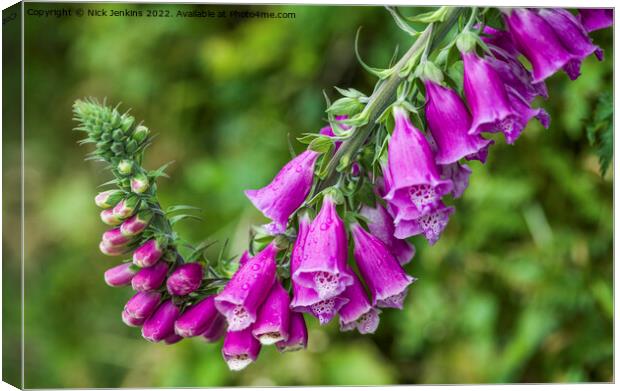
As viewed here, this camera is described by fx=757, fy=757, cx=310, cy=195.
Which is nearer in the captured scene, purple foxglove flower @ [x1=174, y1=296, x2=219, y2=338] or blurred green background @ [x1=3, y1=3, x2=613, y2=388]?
purple foxglove flower @ [x1=174, y1=296, x2=219, y2=338]

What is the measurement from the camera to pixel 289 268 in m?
1.03

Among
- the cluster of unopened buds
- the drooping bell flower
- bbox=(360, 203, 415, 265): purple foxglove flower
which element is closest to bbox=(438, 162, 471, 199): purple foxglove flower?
the cluster of unopened buds

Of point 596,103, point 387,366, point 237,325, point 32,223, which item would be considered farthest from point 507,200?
point 32,223

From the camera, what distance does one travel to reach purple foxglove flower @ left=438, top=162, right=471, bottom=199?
1.00 metres

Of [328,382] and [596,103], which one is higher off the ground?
[596,103]

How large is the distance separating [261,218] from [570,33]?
3.51 feet

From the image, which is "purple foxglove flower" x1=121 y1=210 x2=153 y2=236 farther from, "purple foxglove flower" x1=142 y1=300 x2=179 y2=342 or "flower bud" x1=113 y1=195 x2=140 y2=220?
"purple foxglove flower" x1=142 y1=300 x2=179 y2=342

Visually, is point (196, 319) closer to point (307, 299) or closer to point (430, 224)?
point (307, 299)

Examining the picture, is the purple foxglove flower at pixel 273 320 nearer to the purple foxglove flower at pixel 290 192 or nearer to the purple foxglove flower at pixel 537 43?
the purple foxglove flower at pixel 290 192

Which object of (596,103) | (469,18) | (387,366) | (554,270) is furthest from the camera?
(387,366)

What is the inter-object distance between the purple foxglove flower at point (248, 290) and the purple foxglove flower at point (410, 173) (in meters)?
0.19

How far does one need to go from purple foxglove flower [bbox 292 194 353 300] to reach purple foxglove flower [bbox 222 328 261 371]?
12cm

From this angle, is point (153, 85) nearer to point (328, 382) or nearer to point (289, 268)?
point (328, 382)

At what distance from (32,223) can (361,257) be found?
3.84ft
